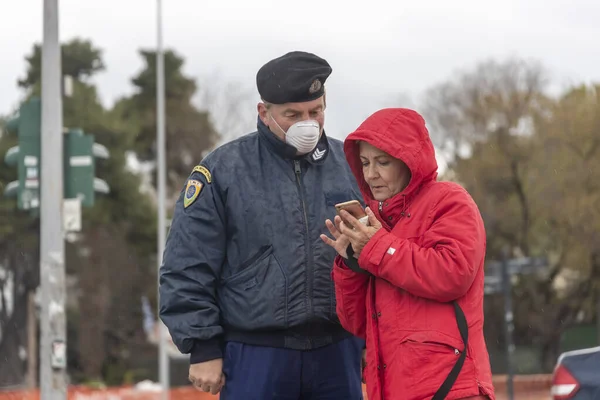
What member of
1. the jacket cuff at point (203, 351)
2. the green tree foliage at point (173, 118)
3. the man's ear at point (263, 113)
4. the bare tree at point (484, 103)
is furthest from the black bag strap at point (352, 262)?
the green tree foliage at point (173, 118)

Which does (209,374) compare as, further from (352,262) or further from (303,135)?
(303,135)

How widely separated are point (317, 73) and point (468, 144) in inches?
1279

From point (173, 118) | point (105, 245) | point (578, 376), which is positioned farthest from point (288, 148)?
point (173, 118)

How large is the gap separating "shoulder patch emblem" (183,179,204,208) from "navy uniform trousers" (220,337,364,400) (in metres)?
0.54

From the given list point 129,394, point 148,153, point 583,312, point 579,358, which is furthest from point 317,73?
point 148,153

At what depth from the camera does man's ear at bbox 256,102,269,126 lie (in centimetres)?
422

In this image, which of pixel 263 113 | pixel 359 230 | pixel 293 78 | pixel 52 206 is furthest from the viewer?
pixel 52 206

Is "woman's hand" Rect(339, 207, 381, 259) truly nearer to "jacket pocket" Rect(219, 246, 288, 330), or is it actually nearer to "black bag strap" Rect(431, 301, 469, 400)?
"black bag strap" Rect(431, 301, 469, 400)

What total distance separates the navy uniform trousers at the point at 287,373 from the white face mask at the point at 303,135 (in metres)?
0.73

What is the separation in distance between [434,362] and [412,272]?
283 mm

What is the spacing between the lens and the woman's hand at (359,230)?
11.6ft

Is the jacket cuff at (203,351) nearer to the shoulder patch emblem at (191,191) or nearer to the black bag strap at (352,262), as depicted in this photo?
the shoulder patch emblem at (191,191)

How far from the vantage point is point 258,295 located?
399cm

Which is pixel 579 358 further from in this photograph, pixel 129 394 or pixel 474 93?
pixel 474 93
